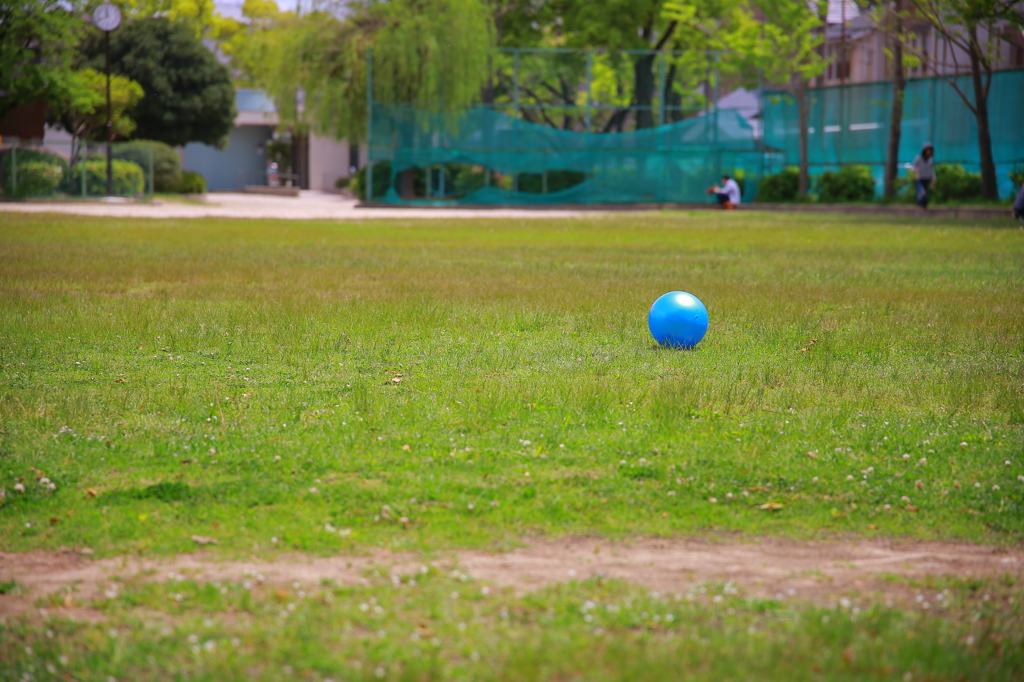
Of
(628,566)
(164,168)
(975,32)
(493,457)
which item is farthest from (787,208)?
(628,566)

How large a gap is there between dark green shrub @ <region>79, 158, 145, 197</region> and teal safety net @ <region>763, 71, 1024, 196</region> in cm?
2524

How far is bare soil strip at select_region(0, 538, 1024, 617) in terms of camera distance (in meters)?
3.91

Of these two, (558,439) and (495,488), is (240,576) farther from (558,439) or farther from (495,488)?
(558,439)

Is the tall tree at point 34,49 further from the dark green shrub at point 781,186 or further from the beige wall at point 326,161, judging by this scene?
the beige wall at point 326,161

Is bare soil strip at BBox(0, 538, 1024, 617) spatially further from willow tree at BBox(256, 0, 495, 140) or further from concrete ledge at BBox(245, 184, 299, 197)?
concrete ledge at BBox(245, 184, 299, 197)

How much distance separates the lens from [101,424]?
599 cm

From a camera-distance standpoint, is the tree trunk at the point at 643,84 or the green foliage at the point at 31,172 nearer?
the green foliage at the point at 31,172

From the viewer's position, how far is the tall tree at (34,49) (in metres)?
36.4

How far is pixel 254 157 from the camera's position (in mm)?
73312

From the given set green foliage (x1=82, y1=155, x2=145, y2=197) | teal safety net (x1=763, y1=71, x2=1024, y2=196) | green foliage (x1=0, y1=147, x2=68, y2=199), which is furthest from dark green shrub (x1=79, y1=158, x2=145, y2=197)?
teal safety net (x1=763, y1=71, x2=1024, y2=196)

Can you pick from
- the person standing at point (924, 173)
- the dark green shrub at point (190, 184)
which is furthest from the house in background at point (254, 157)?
the person standing at point (924, 173)

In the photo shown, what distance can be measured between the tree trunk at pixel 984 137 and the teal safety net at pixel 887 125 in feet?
3.53

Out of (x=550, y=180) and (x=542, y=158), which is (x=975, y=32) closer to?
(x=542, y=158)

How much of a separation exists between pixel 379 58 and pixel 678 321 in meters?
33.5
